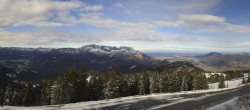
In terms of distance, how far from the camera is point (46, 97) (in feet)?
360

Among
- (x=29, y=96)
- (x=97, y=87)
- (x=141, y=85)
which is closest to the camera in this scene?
(x=29, y=96)

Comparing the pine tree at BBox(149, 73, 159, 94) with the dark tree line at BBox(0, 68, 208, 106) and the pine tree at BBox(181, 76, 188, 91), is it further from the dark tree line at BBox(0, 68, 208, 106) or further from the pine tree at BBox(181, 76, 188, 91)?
the pine tree at BBox(181, 76, 188, 91)

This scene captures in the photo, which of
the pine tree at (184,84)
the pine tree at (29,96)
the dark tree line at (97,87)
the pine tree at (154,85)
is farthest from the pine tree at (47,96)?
the pine tree at (184,84)

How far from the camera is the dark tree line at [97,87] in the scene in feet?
292

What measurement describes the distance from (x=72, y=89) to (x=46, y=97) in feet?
84.1

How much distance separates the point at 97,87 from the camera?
104938mm

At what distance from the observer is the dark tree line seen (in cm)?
8888

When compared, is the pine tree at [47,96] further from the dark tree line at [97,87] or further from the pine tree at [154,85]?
the pine tree at [154,85]

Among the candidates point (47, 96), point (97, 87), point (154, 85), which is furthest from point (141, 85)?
point (47, 96)

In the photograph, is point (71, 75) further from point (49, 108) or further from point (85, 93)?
point (49, 108)

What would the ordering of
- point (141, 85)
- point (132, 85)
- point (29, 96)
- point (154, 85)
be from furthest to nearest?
point (154, 85)
point (132, 85)
point (141, 85)
point (29, 96)

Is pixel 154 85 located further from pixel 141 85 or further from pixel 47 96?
pixel 47 96

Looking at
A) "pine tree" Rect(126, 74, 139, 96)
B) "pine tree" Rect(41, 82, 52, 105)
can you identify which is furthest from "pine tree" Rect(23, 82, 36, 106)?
"pine tree" Rect(126, 74, 139, 96)

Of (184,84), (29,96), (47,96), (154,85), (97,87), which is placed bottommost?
(47,96)
